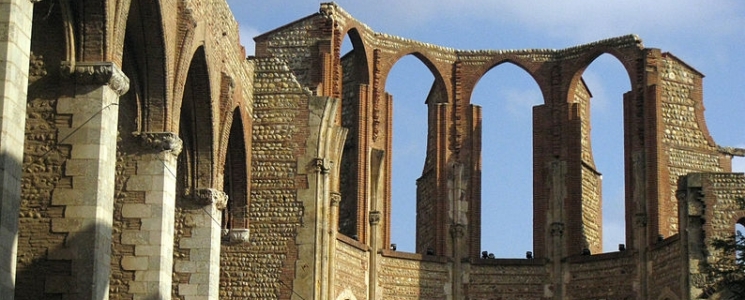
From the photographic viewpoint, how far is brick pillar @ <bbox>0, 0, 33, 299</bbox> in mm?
20156

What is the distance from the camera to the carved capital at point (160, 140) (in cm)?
2908

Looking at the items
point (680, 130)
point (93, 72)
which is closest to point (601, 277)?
point (680, 130)

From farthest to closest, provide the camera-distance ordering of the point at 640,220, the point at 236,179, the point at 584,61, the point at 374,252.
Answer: the point at 584,61 → the point at 640,220 → the point at 374,252 → the point at 236,179

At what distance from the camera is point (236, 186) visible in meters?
38.3

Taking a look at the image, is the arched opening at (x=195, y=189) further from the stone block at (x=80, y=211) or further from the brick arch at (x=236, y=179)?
the stone block at (x=80, y=211)

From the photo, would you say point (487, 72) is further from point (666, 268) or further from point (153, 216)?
point (153, 216)

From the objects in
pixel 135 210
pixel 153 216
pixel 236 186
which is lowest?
pixel 153 216

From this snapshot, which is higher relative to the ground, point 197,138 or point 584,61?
point 584,61

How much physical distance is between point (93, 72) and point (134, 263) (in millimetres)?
4942

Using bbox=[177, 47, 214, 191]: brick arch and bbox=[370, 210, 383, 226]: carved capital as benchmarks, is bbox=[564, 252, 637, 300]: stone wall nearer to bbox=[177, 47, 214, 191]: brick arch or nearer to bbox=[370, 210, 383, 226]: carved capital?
bbox=[370, 210, 383, 226]: carved capital

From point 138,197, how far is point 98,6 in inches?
189

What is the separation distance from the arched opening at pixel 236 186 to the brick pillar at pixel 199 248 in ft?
14.8

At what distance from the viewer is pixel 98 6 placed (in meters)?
25.2

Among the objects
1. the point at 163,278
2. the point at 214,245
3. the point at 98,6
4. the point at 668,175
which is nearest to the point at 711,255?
the point at 668,175
